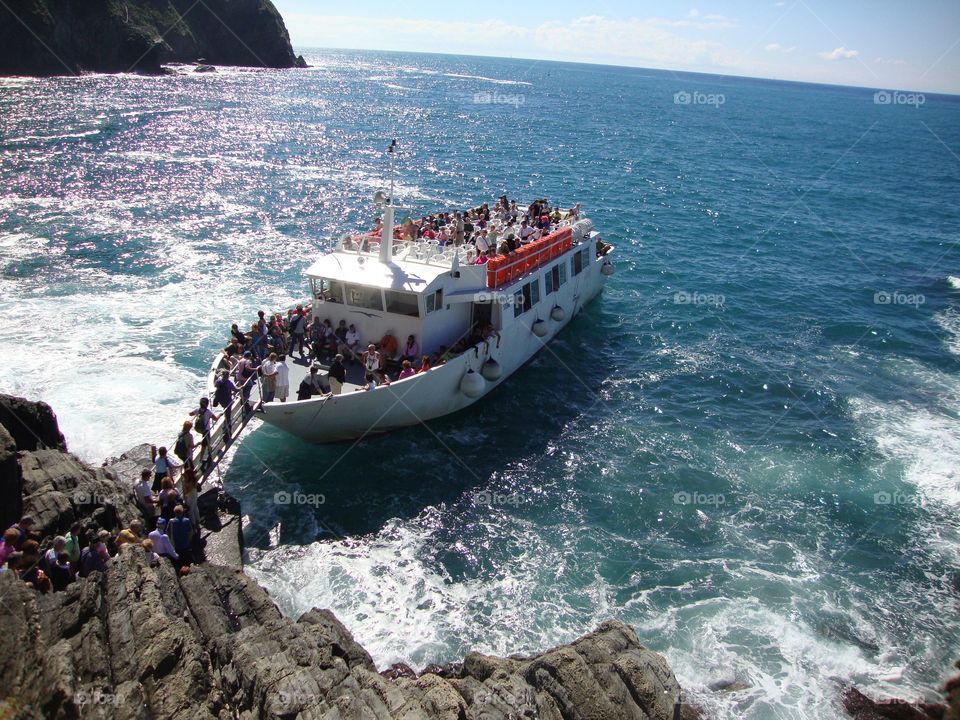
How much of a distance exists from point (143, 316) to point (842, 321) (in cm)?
3321

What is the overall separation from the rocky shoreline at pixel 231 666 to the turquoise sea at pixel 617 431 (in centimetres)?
223

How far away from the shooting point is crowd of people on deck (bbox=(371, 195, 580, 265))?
80.5 ft

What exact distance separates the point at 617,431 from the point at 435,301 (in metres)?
7.83

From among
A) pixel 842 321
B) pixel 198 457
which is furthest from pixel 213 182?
pixel 842 321

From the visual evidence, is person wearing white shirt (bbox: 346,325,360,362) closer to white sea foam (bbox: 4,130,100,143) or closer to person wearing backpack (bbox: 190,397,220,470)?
person wearing backpack (bbox: 190,397,220,470)

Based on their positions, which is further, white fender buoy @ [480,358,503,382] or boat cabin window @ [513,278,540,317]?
boat cabin window @ [513,278,540,317]

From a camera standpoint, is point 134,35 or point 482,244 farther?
point 134,35

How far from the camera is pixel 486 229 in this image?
26.1m

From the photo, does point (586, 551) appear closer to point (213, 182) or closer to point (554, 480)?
point (554, 480)

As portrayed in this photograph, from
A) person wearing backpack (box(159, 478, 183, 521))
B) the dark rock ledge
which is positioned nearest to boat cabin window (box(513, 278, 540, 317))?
person wearing backpack (box(159, 478, 183, 521))

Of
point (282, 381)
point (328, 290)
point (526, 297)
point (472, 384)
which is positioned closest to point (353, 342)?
point (328, 290)

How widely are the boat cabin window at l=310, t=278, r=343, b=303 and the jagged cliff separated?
347 feet

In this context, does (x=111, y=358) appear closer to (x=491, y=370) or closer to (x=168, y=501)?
(x=168, y=501)

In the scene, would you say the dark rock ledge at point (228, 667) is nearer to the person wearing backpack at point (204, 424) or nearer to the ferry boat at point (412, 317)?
the person wearing backpack at point (204, 424)
